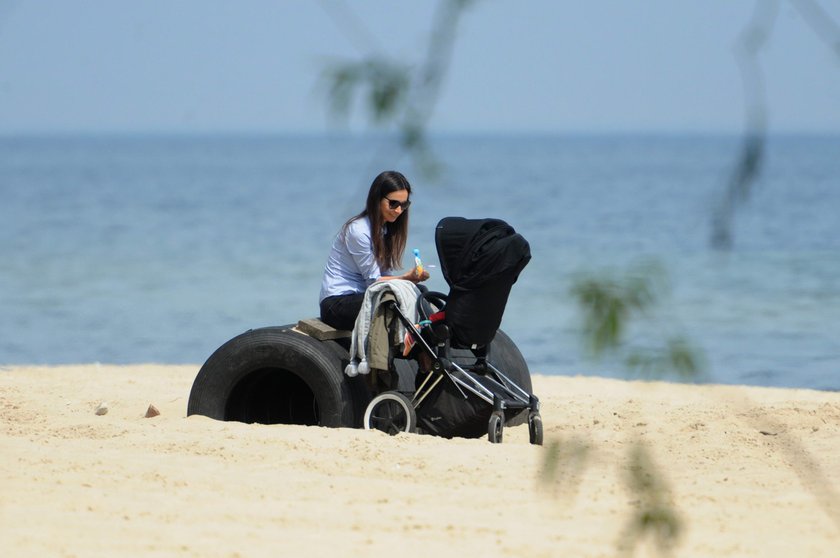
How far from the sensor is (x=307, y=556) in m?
5.14

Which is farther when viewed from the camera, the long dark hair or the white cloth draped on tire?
the long dark hair

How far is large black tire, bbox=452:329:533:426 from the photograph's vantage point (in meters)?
7.92

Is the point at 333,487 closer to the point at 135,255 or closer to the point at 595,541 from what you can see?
the point at 595,541

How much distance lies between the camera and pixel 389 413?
7.32 metres

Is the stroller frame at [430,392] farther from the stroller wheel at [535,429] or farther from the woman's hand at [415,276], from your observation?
the woman's hand at [415,276]

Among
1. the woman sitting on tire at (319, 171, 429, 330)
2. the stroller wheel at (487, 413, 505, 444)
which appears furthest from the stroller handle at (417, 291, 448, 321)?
the stroller wheel at (487, 413, 505, 444)

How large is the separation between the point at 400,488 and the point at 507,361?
86.1 inches

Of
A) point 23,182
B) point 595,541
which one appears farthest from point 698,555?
point 23,182

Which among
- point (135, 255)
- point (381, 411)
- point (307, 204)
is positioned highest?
point (307, 204)

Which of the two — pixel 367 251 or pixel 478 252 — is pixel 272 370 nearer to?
pixel 367 251

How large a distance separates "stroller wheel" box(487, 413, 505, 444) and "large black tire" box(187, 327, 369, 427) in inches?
32.5

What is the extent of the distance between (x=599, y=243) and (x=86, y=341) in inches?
577

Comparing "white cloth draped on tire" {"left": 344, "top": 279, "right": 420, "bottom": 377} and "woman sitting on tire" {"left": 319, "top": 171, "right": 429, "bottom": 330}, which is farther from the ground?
"woman sitting on tire" {"left": 319, "top": 171, "right": 429, "bottom": 330}

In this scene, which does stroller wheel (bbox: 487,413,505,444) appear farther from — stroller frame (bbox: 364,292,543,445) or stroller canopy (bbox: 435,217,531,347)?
stroller canopy (bbox: 435,217,531,347)
